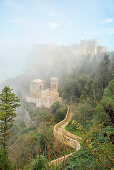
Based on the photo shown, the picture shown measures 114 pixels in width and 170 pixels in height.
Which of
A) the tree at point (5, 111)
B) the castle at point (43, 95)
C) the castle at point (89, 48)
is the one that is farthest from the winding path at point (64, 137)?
the castle at point (89, 48)

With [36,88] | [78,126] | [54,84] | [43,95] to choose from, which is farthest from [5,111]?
[54,84]

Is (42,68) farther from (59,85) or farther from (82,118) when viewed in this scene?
(82,118)

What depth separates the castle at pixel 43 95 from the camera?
22.4 m

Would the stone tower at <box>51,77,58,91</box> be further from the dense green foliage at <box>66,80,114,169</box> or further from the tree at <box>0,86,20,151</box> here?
the tree at <box>0,86,20,151</box>

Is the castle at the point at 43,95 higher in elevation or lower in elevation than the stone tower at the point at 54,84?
lower

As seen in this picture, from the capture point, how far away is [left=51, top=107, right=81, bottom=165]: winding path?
404 centimetres

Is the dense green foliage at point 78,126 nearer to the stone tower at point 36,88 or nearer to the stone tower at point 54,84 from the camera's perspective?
the stone tower at point 54,84

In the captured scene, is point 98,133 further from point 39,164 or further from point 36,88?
point 36,88

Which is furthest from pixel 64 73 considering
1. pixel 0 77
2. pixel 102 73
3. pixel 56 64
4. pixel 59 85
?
pixel 0 77

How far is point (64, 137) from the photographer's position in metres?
3.11

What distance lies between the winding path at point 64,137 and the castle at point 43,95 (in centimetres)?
753

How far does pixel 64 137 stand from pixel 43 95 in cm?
2037

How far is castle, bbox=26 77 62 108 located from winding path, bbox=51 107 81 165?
753 cm

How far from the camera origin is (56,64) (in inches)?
1261
